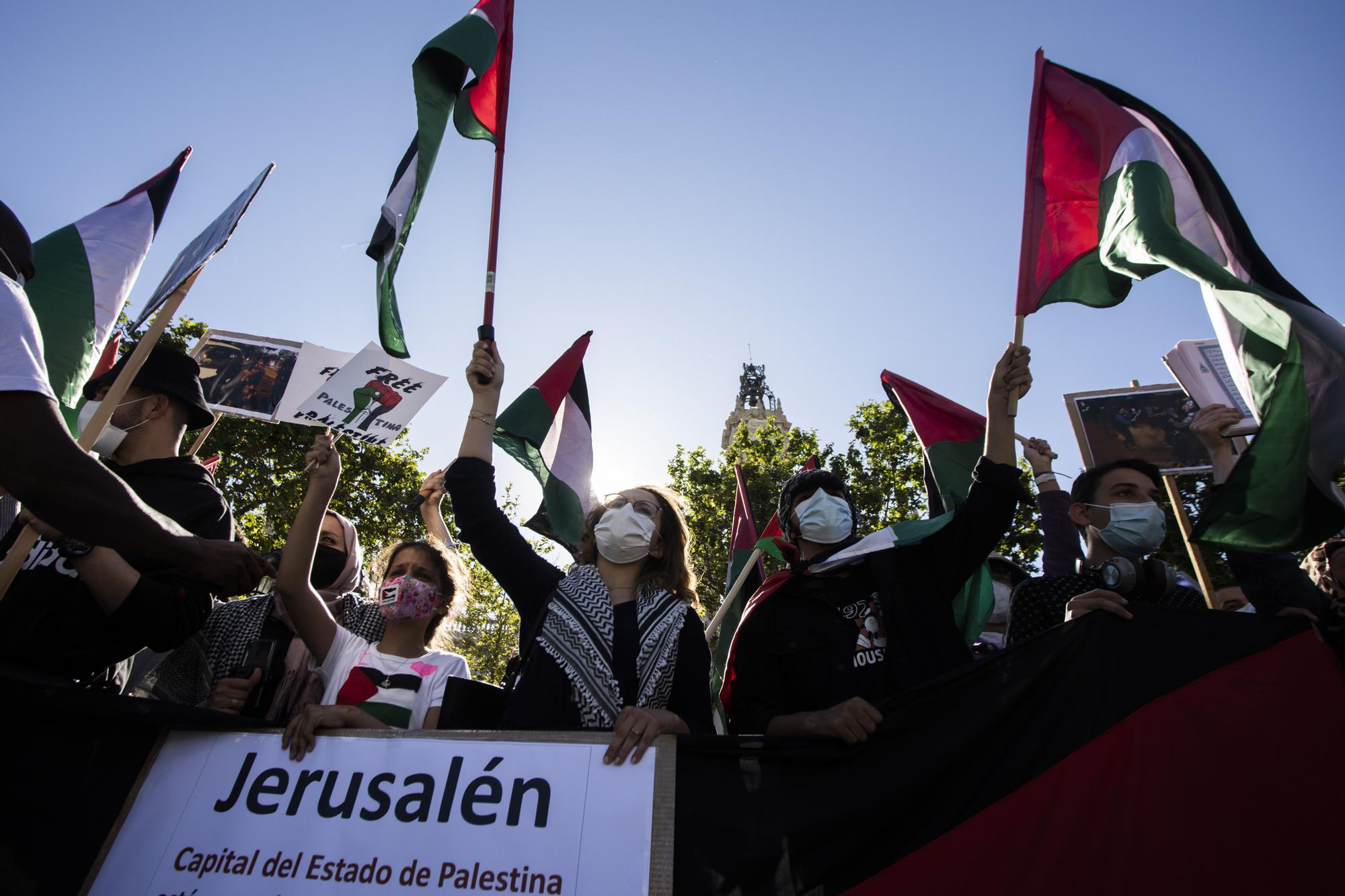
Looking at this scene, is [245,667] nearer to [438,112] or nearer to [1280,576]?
[438,112]

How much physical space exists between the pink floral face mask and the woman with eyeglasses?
1.69 feet

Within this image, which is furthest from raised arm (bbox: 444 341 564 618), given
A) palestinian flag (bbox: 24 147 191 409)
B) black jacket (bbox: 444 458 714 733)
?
palestinian flag (bbox: 24 147 191 409)

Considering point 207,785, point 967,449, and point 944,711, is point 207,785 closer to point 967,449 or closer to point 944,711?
point 944,711

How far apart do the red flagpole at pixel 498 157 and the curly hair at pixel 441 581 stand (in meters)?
0.96

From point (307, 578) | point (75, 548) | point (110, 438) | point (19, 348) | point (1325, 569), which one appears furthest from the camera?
point (1325, 569)

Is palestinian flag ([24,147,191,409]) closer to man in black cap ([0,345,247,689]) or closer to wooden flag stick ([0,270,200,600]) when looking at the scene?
wooden flag stick ([0,270,200,600])

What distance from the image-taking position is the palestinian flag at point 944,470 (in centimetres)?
299

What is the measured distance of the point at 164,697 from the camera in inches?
125

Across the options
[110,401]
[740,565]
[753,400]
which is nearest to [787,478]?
[740,565]

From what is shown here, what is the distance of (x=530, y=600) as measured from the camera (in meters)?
2.90

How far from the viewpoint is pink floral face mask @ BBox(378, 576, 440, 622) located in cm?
325

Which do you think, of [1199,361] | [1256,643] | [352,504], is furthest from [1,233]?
[352,504]

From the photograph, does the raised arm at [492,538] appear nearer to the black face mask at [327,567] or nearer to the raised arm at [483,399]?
the raised arm at [483,399]

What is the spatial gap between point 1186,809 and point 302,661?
3.07m
